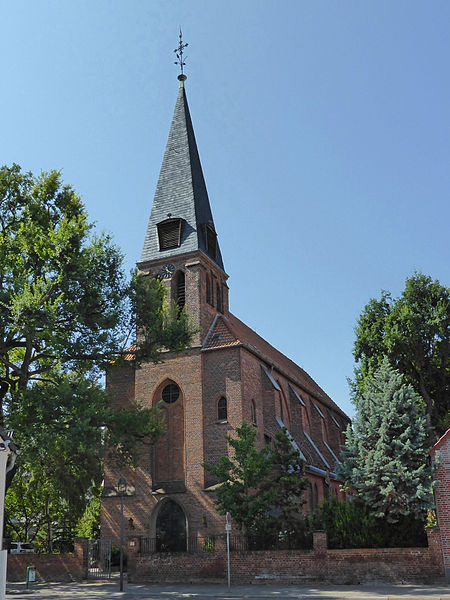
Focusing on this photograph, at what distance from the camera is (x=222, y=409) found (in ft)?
95.2

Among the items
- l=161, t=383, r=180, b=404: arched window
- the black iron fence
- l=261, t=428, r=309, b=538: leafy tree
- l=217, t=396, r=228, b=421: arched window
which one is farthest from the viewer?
l=161, t=383, r=180, b=404: arched window

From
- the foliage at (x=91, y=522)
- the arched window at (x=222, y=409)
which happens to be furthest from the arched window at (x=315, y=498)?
the foliage at (x=91, y=522)

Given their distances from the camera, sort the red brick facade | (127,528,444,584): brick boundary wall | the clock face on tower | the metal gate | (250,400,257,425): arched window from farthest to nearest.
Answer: the clock face on tower → (250,400,257,425): arched window → the red brick facade → the metal gate → (127,528,444,584): brick boundary wall

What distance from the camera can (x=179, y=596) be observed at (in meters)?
18.0

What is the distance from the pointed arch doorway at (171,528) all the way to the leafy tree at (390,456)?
963 centimetres

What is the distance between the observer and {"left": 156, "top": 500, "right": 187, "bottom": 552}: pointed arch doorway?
27.5 m

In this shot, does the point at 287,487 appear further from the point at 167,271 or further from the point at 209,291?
the point at 167,271

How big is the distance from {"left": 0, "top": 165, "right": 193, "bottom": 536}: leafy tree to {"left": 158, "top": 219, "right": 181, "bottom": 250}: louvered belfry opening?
861 cm

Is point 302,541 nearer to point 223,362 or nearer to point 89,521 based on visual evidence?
point 223,362

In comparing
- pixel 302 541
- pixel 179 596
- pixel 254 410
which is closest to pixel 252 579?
pixel 302 541

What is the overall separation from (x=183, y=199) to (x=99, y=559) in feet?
64.7

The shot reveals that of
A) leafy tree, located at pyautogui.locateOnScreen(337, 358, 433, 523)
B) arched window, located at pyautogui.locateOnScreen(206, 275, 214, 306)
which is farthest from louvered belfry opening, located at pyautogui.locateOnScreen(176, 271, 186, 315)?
leafy tree, located at pyautogui.locateOnScreen(337, 358, 433, 523)

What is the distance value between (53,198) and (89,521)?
2340 centimetres

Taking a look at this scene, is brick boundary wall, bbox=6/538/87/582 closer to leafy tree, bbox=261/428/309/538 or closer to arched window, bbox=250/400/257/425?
leafy tree, bbox=261/428/309/538
